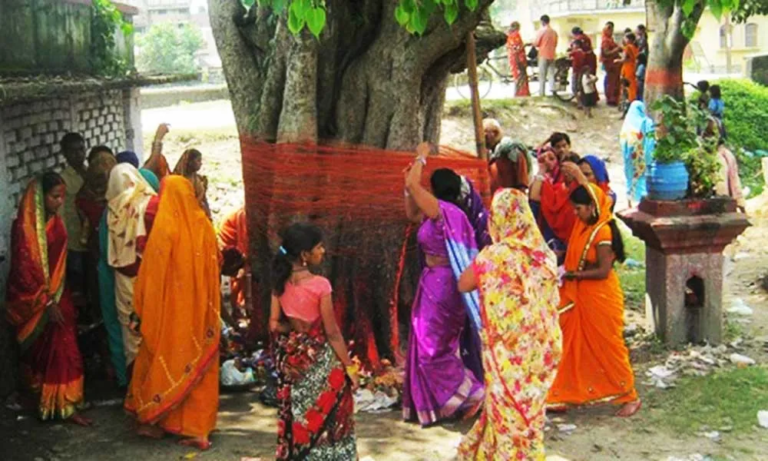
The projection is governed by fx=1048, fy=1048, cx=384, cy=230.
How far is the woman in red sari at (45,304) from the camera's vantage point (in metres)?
6.69

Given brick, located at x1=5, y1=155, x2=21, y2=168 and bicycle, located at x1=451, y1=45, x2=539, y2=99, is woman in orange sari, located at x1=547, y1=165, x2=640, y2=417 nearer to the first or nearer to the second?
brick, located at x1=5, y1=155, x2=21, y2=168

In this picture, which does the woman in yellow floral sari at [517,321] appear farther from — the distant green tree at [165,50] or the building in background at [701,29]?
the distant green tree at [165,50]

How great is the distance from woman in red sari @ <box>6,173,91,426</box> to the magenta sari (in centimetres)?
221

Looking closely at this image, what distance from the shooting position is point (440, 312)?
21.6 feet

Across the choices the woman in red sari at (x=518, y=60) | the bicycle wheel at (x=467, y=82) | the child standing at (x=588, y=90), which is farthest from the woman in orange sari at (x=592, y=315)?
the bicycle wheel at (x=467, y=82)

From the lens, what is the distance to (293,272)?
17.4 ft

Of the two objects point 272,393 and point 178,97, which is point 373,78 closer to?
point 272,393

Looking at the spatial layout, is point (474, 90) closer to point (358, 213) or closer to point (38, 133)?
point (358, 213)

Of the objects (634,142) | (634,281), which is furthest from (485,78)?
(634,281)

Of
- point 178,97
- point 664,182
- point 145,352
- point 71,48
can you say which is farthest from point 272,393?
point 178,97

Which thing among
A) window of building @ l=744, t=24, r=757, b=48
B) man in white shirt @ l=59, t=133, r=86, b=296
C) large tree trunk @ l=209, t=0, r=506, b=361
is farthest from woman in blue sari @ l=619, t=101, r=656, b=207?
window of building @ l=744, t=24, r=757, b=48

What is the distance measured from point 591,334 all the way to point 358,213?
74.2 inches

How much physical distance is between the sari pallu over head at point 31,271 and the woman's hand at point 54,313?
28 mm

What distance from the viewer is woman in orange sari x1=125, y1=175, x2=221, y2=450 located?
21.2 ft
